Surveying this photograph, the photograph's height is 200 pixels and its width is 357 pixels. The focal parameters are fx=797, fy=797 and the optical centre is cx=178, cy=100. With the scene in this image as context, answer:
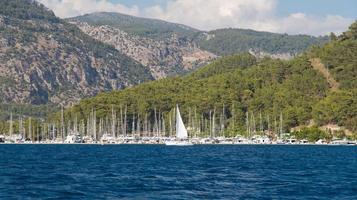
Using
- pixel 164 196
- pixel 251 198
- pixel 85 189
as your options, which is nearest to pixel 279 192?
pixel 251 198

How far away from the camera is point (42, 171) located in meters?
94.2

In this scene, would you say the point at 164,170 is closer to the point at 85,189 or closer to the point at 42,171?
the point at 42,171

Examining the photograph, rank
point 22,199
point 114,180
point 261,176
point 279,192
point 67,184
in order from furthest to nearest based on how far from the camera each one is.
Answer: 1. point 261,176
2. point 114,180
3. point 67,184
4. point 279,192
5. point 22,199

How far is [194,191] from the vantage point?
69.2 meters

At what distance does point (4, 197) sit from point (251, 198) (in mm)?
19907

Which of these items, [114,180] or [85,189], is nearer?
[85,189]

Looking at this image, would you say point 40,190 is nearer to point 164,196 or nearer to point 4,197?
point 4,197

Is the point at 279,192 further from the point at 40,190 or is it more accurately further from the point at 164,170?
the point at 164,170

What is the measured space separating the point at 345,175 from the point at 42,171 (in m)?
35.6

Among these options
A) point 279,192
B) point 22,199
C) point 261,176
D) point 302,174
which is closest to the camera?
point 22,199

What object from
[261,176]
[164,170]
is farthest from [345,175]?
[164,170]

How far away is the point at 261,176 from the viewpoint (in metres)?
87.6

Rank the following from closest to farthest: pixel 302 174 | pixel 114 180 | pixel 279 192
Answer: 1. pixel 279 192
2. pixel 114 180
3. pixel 302 174

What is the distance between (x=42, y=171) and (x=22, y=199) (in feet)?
103
